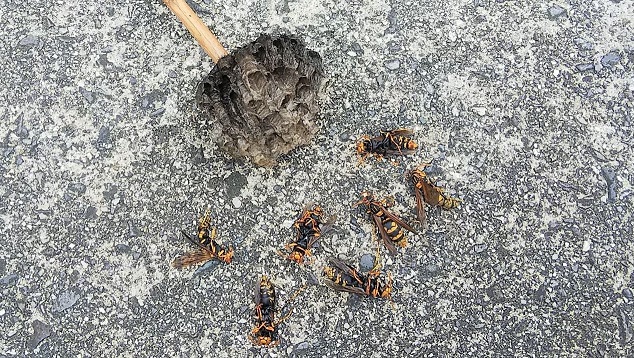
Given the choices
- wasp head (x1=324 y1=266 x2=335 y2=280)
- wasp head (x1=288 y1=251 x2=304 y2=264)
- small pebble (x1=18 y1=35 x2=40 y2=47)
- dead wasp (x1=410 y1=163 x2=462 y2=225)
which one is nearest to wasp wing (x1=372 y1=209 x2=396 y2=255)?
dead wasp (x1=410 y1=163 x2=462 y2=225)

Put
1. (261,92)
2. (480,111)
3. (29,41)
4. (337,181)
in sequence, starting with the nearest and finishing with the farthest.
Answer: (261,92) → (337,181) → (480,111) → (29,41)

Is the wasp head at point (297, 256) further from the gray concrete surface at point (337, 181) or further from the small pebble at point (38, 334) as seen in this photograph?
the small pebble at point (38, 334)

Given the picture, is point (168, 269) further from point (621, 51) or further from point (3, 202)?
point (621, 51)

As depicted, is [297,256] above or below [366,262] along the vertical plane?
above

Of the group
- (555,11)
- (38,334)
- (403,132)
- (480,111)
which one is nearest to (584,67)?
(555,11)

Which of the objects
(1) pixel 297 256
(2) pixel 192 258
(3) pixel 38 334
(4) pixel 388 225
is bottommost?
(4) pixel 388 225

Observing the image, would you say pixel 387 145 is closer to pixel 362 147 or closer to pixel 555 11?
pixel 362 147

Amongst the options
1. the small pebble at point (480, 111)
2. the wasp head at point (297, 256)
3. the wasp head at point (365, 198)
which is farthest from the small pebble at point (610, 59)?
the wasp head at point (297, 256)
